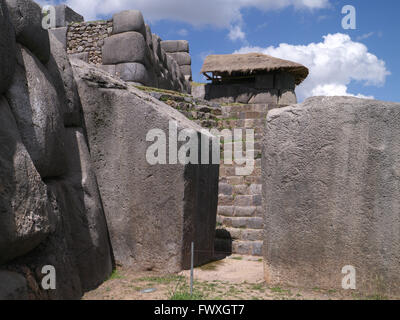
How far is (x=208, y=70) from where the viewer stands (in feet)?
55.5

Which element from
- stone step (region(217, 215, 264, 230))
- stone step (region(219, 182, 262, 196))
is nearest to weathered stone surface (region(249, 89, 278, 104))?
stone step (region(219, 182, 262, 196))

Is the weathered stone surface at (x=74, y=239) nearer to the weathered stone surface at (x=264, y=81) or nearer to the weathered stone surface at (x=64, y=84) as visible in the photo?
the weathered stone surface at (x=64, y=84)

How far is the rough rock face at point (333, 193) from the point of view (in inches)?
→ 139

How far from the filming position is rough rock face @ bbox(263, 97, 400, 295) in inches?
139

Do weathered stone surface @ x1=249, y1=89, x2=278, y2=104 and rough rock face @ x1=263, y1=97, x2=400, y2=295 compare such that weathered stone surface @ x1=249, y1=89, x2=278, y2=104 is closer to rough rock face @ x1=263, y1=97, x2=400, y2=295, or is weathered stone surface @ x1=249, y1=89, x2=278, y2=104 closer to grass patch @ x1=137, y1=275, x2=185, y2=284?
rough rock face @ x1=263, y1=97, x2=400, y2=295

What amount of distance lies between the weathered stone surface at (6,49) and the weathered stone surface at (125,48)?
7.82m

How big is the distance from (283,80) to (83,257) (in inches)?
559

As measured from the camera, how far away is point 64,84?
4.20 metres

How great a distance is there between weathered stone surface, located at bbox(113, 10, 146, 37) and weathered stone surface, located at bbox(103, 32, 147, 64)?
0.44 ft

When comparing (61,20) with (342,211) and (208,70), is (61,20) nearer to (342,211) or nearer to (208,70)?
(208,70)

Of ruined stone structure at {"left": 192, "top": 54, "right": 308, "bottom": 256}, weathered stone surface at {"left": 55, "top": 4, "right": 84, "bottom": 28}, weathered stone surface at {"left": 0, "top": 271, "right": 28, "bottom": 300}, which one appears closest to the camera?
weathered stone surface at {"left": 0, "top": 271, "right": 28, "bottom": 300}

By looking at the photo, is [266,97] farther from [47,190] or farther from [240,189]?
[47,190]
